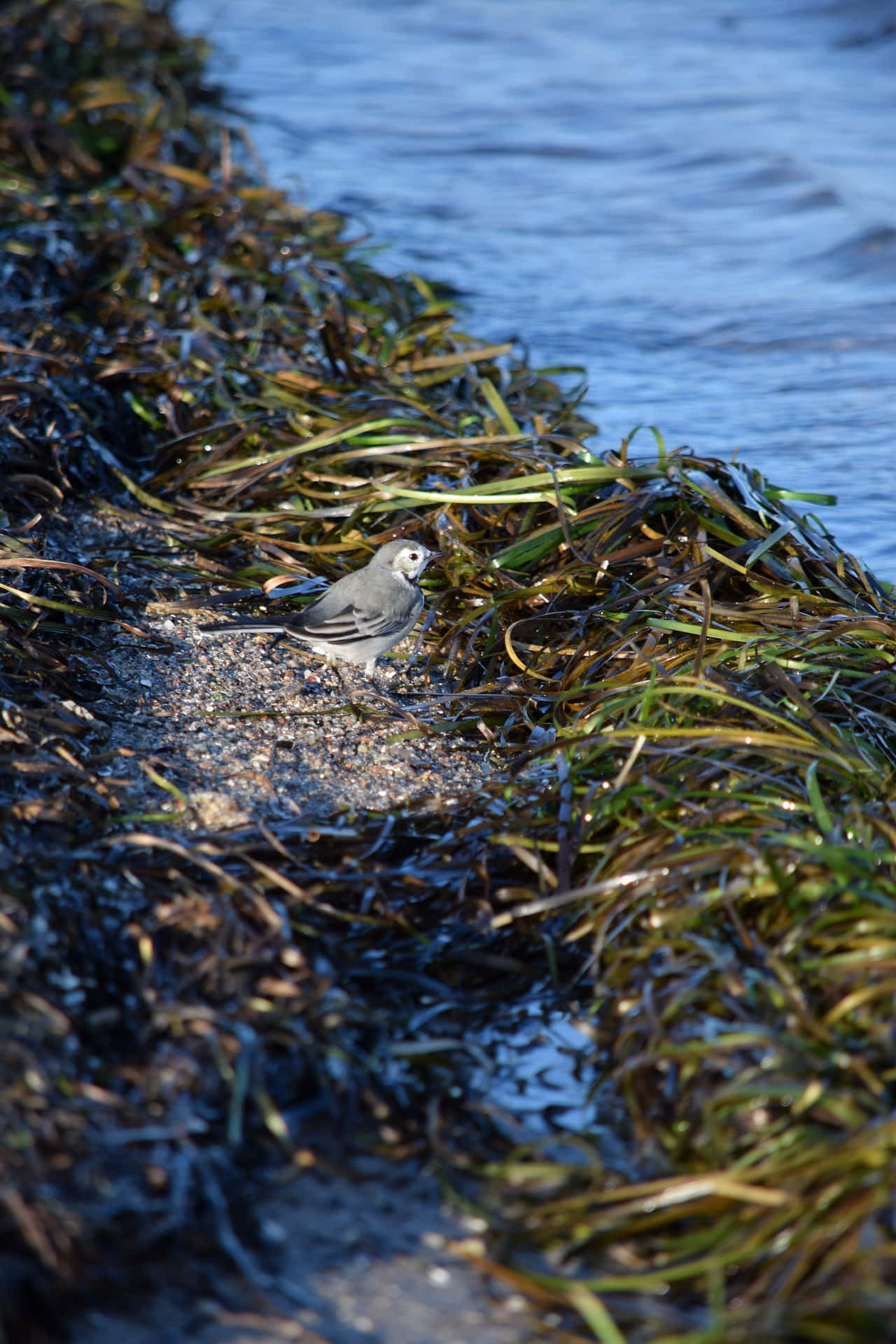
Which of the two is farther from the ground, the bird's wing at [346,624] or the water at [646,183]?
the water at [646,183]

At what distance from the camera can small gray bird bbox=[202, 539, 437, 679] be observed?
9.94 feet

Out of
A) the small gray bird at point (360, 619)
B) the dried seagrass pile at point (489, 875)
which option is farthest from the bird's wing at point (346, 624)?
the dried seagrass pile at point (489, 875)

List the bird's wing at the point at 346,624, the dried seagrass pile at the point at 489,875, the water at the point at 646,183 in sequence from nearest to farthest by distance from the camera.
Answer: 1. the dried seagrass pile at the point at 489,875
2. the bird's wing at the point at 346,624
3. the water at the point at 646,183

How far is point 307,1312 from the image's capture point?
166cm

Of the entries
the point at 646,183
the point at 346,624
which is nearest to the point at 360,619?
the point at 346,624

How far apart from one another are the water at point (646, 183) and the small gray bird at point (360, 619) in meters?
1.76

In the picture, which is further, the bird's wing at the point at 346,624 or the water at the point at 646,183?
the water at the point at 646,183

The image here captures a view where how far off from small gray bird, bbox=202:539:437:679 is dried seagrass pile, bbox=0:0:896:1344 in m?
0.16

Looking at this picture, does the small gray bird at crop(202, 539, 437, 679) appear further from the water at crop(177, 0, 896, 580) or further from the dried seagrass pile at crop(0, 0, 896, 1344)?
the water at crop(177, 0, 896, 580)

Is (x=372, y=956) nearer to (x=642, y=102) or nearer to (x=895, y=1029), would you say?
(x=895, y=1029)

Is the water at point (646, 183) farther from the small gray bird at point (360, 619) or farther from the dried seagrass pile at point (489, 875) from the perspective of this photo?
the small gray bird at point (360, 619)

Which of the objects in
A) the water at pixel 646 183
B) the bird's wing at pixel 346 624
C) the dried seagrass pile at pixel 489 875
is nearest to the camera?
the dried seagrass pile at pixel 489 875

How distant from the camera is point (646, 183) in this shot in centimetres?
800

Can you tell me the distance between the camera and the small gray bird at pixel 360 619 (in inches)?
119
